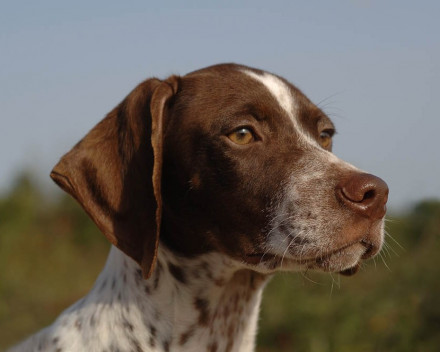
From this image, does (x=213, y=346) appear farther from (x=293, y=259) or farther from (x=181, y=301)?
(x=293, y=259)

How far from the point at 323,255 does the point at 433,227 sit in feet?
13.3

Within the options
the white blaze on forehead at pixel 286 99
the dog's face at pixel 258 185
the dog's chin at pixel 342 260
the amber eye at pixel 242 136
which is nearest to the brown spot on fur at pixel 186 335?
the dog's face at pixel 258 185

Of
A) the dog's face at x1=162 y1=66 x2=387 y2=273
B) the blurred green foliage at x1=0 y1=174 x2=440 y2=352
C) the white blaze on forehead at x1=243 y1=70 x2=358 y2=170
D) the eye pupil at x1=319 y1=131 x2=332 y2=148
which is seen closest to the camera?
the dog's face at x1=162 y1=66 x2=387 y2=273

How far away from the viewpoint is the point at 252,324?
158 inches

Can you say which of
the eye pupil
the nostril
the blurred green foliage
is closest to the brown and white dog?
the nostril

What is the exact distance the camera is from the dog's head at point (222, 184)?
11.6 feet

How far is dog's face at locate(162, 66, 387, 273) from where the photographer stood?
3.49 m

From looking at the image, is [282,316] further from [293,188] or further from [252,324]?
[293,188]

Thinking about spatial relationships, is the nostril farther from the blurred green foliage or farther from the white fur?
the blurred green foliage

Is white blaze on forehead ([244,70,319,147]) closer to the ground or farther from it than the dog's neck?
farther from it

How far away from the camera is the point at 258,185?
3660 millimetres

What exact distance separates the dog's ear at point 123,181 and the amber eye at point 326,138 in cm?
96

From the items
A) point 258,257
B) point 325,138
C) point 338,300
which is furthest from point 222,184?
point 338,300

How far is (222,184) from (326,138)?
86 centimetres
